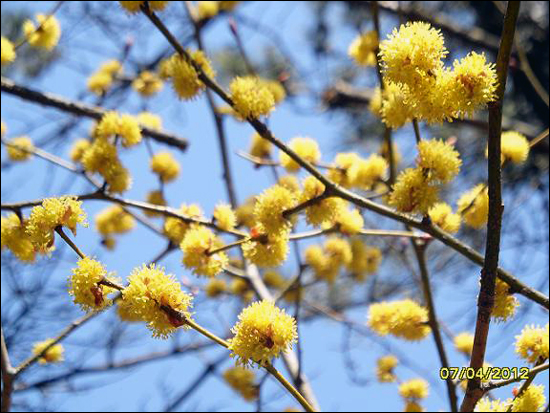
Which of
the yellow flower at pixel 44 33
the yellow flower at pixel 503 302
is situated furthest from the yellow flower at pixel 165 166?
the yellow flower at pixel 503 302

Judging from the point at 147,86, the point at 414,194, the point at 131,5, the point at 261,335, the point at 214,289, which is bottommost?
the point at 261,335

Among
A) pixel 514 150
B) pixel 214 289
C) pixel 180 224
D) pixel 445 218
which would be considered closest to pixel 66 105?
pixel 180 224

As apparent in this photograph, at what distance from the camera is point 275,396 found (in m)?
2.63

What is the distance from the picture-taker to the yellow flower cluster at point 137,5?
1.57 meters

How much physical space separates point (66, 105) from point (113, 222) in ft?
1.44

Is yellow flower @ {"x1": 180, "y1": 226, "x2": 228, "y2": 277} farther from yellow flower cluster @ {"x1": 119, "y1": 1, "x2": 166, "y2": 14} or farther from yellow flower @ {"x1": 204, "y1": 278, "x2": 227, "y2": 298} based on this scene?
yellow flower @ {"x1": 204, "y1": 278, "x2": 227, "y2": 298}

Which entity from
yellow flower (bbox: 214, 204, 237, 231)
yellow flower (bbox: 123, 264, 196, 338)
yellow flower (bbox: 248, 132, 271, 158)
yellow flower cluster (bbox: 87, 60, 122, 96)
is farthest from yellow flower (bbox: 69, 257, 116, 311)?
yellow flower cluster (bbox: 87, 60, 122, 96)

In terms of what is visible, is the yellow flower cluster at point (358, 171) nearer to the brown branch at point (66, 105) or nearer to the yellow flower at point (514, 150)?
the yellow flower at point (514, 150)

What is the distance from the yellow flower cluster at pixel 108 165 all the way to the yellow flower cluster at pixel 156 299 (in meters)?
0.78

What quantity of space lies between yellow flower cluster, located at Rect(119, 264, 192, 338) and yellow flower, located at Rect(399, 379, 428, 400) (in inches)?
43.0

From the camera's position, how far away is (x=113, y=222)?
236cm

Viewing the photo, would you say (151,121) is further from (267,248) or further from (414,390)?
(414,390)

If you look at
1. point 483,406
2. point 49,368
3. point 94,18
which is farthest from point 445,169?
point 94,18

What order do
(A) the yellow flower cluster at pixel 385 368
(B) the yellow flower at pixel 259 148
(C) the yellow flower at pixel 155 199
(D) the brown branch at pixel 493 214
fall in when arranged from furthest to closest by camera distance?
1. (B) the yellow flower at pixel 259 148
2. (C) the yellow flower at pixel 155 199
3. (A) the yellow flower cluster at pixel 385 368
4. (D) the brown branch at pixel 493 214
